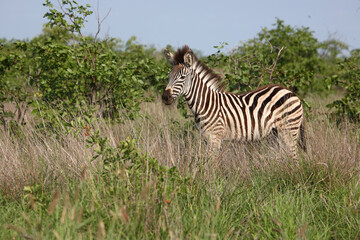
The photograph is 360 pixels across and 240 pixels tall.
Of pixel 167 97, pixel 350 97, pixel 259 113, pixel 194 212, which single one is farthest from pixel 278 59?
pixel 194 212

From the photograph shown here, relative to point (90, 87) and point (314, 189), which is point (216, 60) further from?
point (314, 189)

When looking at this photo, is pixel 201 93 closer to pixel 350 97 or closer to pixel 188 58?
pixel 188 58

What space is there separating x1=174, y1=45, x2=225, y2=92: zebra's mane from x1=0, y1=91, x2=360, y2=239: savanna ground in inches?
58.5

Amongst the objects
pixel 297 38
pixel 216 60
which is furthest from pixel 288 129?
pixel 297 38

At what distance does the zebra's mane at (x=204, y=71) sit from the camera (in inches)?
230

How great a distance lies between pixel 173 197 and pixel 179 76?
8.73 feet

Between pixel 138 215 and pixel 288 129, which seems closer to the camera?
pixel 138 215

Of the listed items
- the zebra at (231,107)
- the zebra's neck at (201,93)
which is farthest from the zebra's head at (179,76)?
the zebra's neck at (201,93)

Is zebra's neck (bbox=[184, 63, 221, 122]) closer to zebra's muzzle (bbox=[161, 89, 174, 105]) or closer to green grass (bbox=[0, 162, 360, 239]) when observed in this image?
zebra's muzzle (bbox=[161, 89, 174, 105])

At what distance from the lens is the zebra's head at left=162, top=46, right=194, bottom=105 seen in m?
5.53

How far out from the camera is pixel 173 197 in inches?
130

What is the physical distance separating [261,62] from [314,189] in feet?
14.0

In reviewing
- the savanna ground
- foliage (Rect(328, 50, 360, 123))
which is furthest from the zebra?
foliage (Rect(328, 50, 360, 123))

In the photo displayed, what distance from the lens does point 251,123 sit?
5828mm
